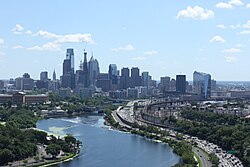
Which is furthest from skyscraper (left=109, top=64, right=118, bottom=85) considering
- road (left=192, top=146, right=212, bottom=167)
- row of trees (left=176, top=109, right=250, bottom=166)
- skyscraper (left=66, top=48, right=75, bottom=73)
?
road (left=192, top=146, right=212, bottom=167)

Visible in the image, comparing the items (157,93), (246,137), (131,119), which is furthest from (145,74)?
(246,137)

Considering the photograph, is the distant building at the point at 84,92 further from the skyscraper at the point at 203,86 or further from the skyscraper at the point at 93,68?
the skyscraper at the point at 203,86

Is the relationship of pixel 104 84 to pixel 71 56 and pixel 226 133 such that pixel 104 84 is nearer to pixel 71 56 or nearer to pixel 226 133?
pixel 71 56

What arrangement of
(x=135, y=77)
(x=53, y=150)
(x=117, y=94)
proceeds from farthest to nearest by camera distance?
1. (x=135, y=77)
2. (x=117, y=94)
3. (x=53, y=150)

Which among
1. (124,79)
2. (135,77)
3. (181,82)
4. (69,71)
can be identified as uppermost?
(69,71)

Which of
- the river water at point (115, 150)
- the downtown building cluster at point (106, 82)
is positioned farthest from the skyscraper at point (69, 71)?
the river water at point (115, 150)

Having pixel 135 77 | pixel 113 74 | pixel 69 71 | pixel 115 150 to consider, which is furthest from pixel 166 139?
pixel 69 71

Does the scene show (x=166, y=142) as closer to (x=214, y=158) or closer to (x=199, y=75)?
(x=214, y=158)
